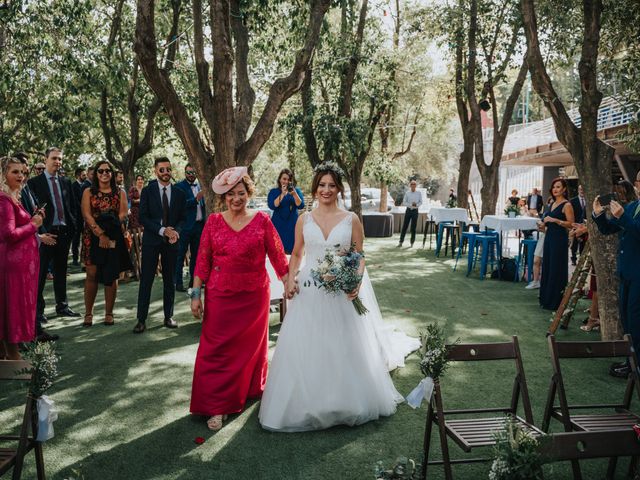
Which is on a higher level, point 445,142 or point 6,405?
point 445,142

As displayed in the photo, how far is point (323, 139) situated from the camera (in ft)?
50.5

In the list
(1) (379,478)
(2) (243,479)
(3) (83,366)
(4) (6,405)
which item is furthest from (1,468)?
(3) (83,366)

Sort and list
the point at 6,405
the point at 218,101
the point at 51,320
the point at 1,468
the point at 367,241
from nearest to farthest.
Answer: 1. the point at 1,468
2. the point at 6,405
3. the point at 218,101
4. the point at 51,320
5. the point at 367,241

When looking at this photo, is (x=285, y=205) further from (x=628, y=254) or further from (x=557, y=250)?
(x=628, y=254)

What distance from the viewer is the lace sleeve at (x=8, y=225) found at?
5.51 metres

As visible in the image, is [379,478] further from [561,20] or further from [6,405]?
[561,20]

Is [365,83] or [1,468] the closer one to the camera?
[1,468]

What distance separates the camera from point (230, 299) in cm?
482

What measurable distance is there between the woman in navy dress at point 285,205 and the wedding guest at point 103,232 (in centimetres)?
274

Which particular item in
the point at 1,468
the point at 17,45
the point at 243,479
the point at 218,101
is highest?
the point at 17,45

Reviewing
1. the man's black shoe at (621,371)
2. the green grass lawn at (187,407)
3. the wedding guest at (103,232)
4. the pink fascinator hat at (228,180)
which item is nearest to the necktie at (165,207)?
the wedding guest at (103,232)

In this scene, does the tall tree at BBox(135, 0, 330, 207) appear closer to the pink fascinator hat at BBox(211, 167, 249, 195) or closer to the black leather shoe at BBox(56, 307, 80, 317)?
the pink fascinator hat at BBox(211, 167, 249, 195)

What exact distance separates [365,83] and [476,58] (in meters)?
3.60

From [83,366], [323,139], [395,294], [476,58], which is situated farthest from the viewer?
[476,58]
